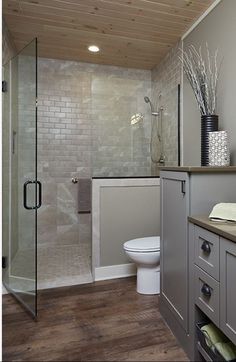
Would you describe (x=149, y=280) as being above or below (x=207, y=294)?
below

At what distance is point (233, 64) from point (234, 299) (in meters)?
1.78

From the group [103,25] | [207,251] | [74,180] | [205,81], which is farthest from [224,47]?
[74,180]

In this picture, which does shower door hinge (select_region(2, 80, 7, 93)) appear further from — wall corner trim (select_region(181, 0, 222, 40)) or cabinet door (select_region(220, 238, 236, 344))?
cabinet door (select_region(220, 238, 236, 344))

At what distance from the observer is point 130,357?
1.50 m

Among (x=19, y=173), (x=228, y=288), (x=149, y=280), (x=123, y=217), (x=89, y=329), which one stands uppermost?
(x=19, y=173)

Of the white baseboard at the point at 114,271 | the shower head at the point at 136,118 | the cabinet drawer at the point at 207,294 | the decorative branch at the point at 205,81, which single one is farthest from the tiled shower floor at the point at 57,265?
the decorative branch at the point at 205,81

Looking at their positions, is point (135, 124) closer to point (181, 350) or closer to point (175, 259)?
point (175, 259)

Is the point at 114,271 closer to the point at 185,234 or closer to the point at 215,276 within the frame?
the point at 185,234

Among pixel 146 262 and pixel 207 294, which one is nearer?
pixel 207 294

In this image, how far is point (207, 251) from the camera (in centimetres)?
136

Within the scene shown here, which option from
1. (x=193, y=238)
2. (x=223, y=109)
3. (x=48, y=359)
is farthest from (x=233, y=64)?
(x=48, y=359)

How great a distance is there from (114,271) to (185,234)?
1.32 metres

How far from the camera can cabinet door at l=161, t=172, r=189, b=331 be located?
5.20 ft

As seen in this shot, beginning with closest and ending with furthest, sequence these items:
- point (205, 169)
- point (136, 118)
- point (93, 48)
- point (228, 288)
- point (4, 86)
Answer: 1. point (228, 288)
2. point (205, 169)
3. point (4, 86)
4. point (93, 48)
5. point (136, 118)
